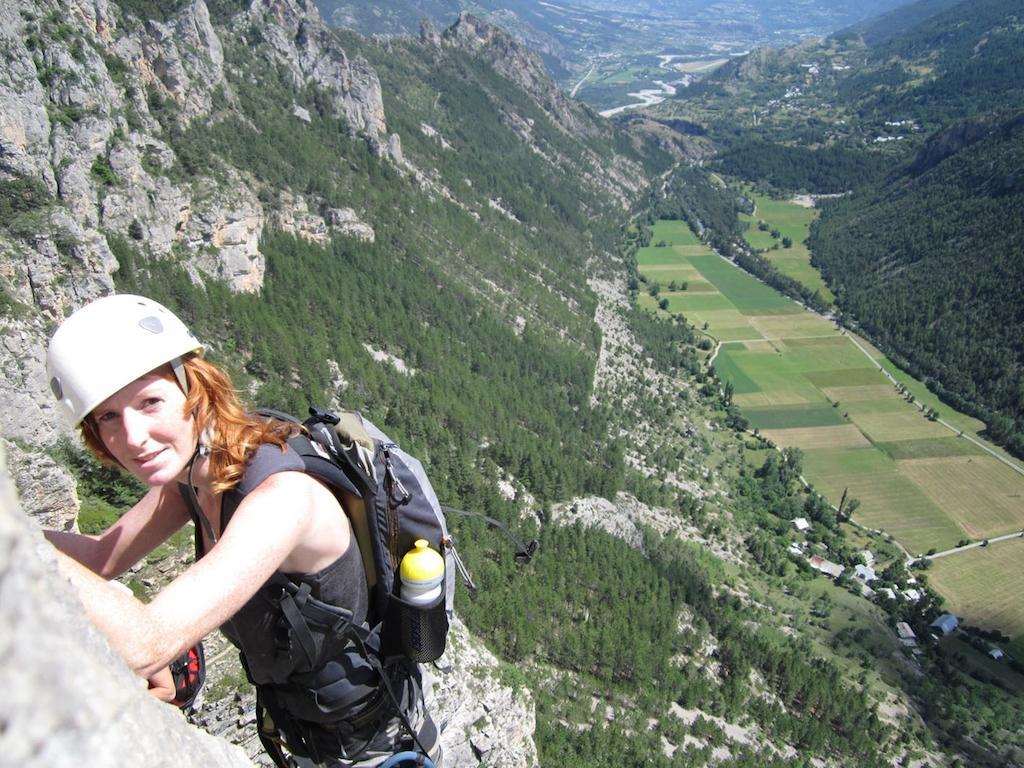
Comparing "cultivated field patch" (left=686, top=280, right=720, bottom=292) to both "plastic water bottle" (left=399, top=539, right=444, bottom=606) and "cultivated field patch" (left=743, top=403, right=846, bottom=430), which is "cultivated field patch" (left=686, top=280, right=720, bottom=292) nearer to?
"cultivated field patch" (left=743, top=403, right=846, bottom=430)

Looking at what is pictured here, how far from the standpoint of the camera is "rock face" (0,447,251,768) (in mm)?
1982

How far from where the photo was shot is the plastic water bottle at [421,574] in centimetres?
511

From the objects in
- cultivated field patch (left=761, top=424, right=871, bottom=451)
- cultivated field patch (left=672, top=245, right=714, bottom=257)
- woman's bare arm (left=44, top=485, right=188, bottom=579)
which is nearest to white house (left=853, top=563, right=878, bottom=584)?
cultivated field patch (left=761, top=424, right=871, bottom=451)

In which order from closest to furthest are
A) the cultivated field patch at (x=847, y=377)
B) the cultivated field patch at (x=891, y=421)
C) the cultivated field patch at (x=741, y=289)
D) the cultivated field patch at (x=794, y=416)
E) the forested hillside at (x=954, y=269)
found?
the cultivated field patch at (x=891, y=421) < the cultivated field patch at (x=794, y=416) < the cultivated field patch at (x=847, y=377) < the forested hillside at (x=954, y=269) < the cultivated field patch at (x=741, y=289)

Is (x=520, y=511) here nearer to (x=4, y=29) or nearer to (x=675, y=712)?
(x=675, y=712)

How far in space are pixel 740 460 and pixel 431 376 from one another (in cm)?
4880

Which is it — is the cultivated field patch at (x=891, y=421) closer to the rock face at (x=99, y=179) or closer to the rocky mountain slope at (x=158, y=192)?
the rocky mountain slope at (x=158, y=192)

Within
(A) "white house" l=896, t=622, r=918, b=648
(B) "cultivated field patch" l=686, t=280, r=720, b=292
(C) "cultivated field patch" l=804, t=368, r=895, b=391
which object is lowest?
(A) "white house" l=896, t=622, r=918, b=648

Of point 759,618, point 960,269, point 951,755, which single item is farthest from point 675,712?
point 960,269

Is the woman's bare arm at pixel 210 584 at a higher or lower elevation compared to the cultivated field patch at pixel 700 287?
higher

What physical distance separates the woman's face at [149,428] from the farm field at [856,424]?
A: 91233 millimetres

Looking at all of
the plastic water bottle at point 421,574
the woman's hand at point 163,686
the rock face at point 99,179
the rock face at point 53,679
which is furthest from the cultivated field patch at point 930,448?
the rock face at point 53,679

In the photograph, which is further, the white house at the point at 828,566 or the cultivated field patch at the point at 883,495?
the cultivated field patch at the point at 883,495

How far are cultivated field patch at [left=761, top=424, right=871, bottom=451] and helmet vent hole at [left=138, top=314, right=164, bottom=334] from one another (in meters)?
106
